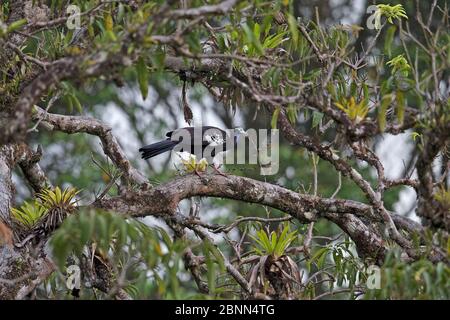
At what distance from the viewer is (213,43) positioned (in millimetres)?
5891

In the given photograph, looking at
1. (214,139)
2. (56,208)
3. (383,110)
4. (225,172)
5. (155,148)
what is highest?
(214,139)

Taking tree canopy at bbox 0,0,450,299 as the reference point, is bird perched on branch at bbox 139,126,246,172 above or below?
above

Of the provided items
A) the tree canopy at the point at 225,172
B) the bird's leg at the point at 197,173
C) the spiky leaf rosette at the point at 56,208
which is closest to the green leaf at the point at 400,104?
the tree canopy at the point at 225,172

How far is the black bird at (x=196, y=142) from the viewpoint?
6996 mm

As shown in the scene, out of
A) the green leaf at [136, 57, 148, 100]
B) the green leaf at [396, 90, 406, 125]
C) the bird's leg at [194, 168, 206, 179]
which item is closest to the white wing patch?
the bird's leg at [194, 168, 206, 179]

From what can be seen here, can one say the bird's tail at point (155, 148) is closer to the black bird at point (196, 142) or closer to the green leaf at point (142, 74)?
the black bird at point (196, 142)

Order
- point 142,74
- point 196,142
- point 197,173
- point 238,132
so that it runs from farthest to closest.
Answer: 1. point 238,132
2. point 196,142
3. point 197,173
4. point 142,74

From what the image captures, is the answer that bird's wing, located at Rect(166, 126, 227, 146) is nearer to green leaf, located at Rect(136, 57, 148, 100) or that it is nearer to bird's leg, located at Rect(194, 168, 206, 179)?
bird's leg, located at Rect(194, 168, 206, 179)

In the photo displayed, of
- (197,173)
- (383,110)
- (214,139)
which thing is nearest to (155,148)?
(214,139)

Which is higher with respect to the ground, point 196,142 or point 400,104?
point 196,142

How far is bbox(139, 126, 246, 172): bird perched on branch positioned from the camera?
7.00 meters

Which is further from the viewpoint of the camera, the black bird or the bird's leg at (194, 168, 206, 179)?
the black bird

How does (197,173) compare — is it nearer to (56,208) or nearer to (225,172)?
(225,172)

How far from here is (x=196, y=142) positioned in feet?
23.3
